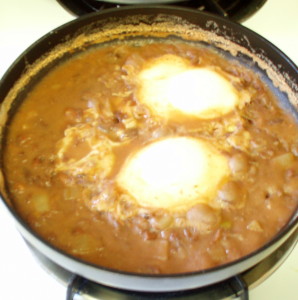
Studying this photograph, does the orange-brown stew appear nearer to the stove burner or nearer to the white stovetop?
the white stovetop

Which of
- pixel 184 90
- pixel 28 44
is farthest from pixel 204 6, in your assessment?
pixel 28 44

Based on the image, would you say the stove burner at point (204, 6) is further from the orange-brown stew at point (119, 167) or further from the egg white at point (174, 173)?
the egg white at point (174, 173)

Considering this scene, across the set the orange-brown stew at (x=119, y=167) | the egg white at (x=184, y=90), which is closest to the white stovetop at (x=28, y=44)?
the orange-brown stew at (x=119, y=167)

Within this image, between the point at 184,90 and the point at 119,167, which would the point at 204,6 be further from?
the point at 119,167

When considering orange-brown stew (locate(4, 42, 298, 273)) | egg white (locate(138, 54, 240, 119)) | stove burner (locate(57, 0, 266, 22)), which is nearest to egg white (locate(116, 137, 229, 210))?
orange-brown stew (locate(4, 42, 298, 273))

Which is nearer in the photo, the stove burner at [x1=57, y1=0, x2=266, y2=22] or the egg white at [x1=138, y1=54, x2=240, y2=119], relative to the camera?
the egg white at [x1=138, y1=54, x2=240, y2=119]

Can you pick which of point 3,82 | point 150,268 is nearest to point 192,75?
point 3,82
